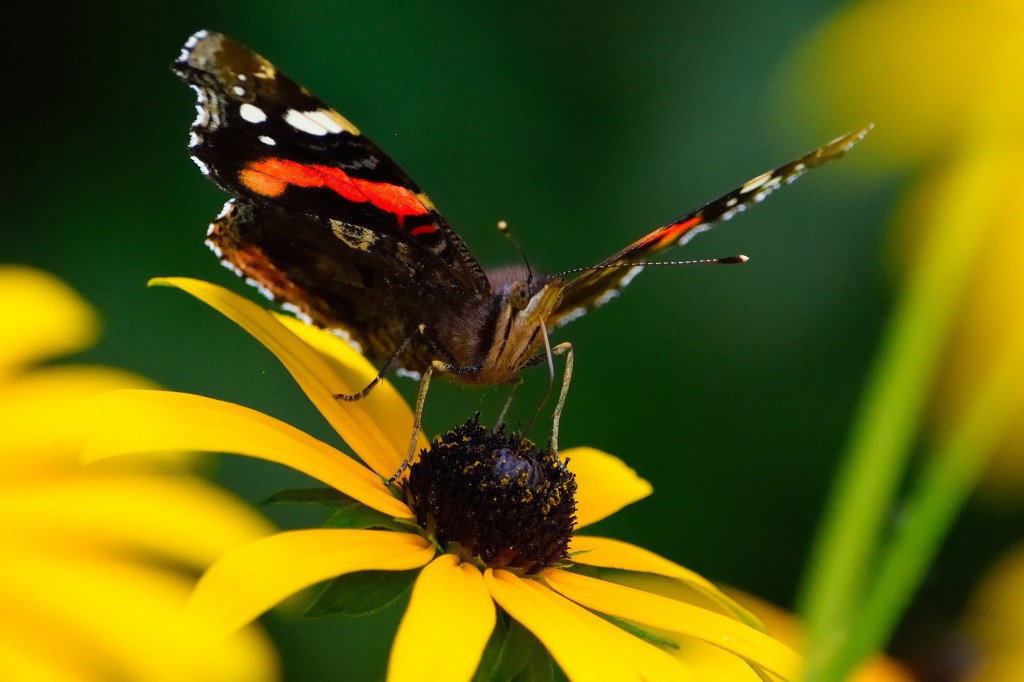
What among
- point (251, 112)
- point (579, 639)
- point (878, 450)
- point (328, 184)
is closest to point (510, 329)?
point (328, 184)

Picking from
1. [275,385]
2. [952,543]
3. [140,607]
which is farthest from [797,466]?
[140,607]

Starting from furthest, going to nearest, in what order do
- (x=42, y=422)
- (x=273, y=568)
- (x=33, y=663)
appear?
(x=42, y=422), (x=33, y=663), (x=273, y=568)

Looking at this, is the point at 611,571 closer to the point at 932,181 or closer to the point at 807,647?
the point at 807,647

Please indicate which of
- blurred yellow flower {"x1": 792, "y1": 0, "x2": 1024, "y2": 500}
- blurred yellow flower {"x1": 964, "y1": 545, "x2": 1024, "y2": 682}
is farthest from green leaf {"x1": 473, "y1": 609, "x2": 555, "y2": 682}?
blurred yellow flower {"x1": 792, "y1": 0, "x2": 1024, "y2": 500}

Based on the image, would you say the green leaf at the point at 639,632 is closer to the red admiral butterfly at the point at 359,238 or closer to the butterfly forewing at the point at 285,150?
the red admiral butterfly at the point at 359,238

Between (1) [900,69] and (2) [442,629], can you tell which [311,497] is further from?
(1) [900,69]
